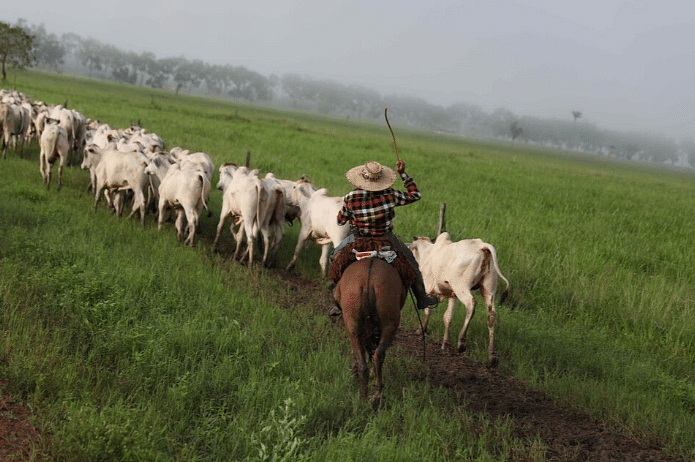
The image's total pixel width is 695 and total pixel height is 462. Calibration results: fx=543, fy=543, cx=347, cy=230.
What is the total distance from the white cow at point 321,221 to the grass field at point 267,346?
57cm

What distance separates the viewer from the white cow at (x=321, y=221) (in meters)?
9.84

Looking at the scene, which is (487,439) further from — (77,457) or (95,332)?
(95,332)

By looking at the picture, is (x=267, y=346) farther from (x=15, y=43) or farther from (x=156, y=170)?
(x=15, y=43)

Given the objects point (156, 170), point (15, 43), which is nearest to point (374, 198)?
point (156, 170)

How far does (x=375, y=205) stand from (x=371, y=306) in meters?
1.09

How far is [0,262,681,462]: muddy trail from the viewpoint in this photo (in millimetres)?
4223

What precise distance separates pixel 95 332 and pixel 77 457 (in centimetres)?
229

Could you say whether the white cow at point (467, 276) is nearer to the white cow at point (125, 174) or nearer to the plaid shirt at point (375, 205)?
the plaid shirt at point (375, 205)

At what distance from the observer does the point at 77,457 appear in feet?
12.8

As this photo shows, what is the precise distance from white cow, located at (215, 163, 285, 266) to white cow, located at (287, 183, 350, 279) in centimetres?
48

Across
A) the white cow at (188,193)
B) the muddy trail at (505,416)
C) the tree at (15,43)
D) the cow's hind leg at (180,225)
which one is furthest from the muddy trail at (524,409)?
the tree at (15,43)

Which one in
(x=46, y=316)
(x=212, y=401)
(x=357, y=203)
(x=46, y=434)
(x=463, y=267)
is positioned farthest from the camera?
(x=463, y=267)

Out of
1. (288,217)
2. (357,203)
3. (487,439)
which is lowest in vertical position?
(487,439)

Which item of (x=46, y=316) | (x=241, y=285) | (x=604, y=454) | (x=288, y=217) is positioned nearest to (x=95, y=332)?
(x=46, y=316)
